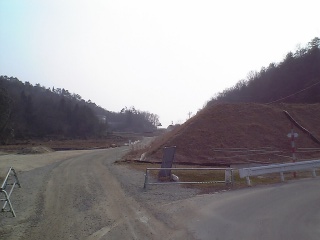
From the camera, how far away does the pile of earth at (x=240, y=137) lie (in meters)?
28.3

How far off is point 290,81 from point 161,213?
66730mm

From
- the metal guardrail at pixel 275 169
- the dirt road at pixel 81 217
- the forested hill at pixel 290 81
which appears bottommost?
the dirt road at pixel 81 217

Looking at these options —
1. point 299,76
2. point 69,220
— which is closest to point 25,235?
point 69,220

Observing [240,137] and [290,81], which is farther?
[290,81]

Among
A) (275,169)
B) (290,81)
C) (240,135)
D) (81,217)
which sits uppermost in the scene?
(290,81)

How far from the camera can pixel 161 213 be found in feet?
30.5

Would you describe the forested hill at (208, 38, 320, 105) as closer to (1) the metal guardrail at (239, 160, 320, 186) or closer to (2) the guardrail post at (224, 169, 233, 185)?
(1) the metal guardrail at (239, 160, 320, 186)

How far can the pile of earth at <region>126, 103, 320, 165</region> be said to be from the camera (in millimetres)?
28266

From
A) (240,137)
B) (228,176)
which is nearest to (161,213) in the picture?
(228,176)

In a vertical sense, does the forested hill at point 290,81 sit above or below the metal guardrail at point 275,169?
above

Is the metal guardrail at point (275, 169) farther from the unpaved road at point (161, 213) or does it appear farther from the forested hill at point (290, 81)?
the forested hill at point (290, 81)

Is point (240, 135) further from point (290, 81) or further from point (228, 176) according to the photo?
point (290, 81)

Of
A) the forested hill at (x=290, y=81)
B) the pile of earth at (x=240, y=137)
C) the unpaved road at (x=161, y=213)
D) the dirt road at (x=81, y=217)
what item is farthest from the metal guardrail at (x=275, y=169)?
the forested hill at (x=290, y=81)

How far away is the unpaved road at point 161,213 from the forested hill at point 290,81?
50437 mm
